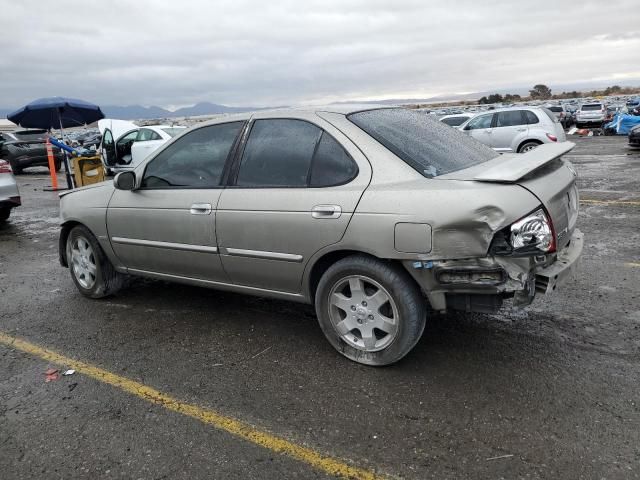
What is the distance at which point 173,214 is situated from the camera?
4.06 meters

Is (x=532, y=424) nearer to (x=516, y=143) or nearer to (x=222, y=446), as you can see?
(x=222, y=446)

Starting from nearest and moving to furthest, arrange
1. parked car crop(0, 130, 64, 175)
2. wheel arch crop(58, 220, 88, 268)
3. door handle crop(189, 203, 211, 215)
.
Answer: door handle crop(189, 203, 211, 215) < wheel arch crop(58, 220, 88, 268) < parked car crop(0, 130, 64, 175)

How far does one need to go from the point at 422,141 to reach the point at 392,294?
44.4 inches

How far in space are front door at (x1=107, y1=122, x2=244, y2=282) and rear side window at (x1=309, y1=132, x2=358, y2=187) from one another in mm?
801

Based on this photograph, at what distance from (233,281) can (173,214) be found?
0.71m

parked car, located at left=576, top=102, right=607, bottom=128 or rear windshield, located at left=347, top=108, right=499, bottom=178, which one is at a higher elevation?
rear windshield, located at left=347, top=108, right=499, bottom=178

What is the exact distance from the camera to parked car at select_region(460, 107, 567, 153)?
1342 centimetres

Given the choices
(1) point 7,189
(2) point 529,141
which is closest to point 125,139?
(1) point 7,189

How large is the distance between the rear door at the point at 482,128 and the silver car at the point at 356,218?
1119cm

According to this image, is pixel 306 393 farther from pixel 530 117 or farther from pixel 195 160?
pixel 530 117

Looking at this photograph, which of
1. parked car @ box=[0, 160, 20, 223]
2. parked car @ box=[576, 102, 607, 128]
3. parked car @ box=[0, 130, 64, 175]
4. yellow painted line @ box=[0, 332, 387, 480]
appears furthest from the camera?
parked car @ box=[576, 102, 607, 128]

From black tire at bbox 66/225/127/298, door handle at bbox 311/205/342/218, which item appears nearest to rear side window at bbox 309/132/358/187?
door handle at bbox 311/205/342/218

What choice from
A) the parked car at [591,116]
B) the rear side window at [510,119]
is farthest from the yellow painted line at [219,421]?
the parked car at [591,116]

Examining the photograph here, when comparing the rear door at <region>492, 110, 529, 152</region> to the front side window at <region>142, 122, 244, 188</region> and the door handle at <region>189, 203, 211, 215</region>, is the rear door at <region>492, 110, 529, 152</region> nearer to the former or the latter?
the front side window at <region>142, 122, 244, 188</region>
